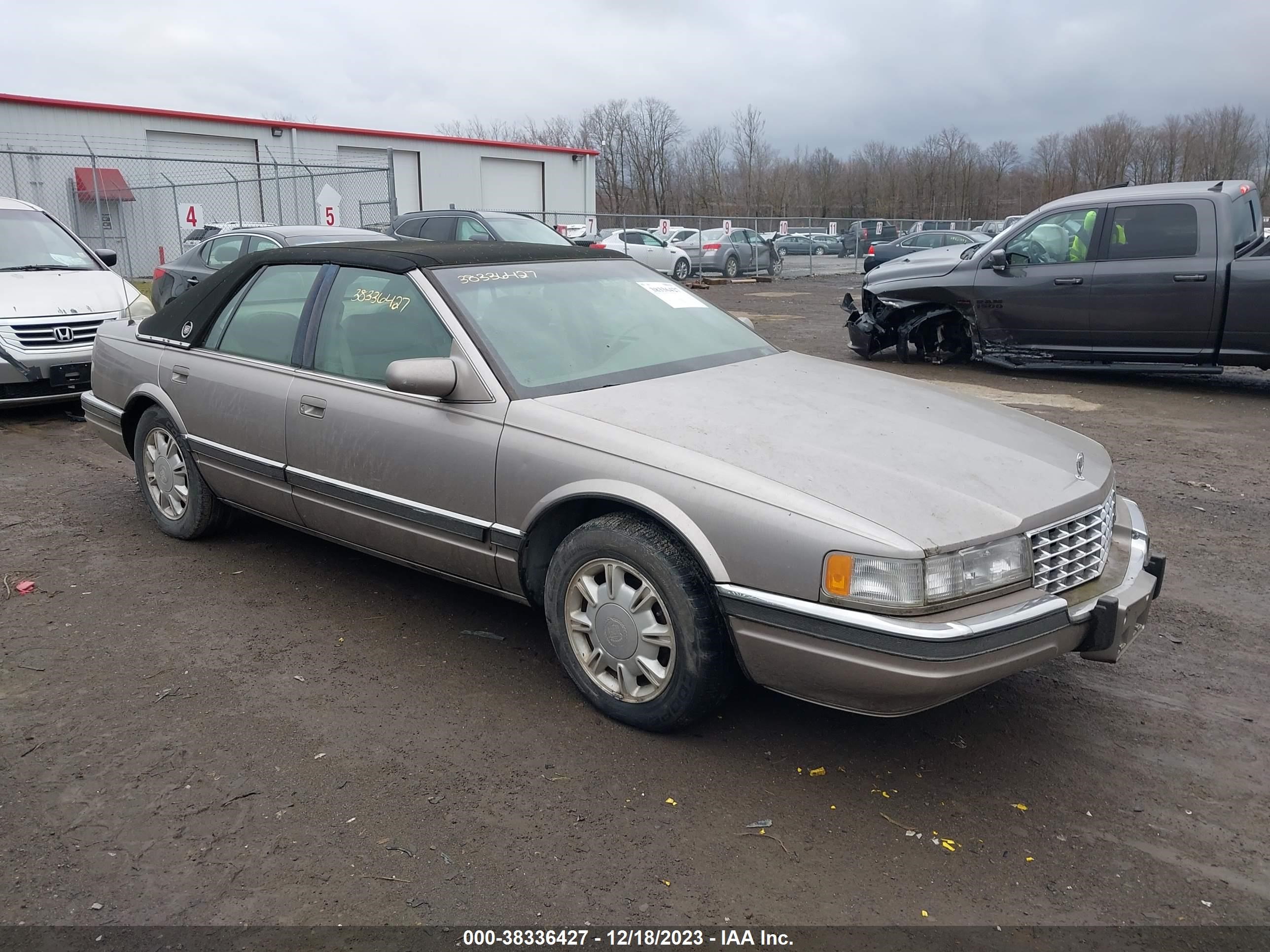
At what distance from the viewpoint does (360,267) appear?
4379 millimetres

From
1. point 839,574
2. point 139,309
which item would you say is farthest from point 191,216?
point 839,574

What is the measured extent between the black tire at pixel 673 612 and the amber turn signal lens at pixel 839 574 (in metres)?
0.37

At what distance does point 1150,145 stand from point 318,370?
60996 mm

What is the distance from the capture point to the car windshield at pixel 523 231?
14.8 m

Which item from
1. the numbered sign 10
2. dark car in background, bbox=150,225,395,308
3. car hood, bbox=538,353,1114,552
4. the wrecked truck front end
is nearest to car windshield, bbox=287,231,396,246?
dark car in background, bbox=150,225,395,308

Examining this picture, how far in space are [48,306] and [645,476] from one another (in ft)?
22.9

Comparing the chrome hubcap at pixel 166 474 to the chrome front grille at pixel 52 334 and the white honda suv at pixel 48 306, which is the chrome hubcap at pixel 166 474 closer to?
the white honda suv at pixel 48 306

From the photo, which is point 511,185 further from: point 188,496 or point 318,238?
point 188,496

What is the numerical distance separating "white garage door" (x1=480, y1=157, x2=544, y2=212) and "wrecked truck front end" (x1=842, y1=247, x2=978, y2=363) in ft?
84.4

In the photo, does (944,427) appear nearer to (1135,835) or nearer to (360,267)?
(1135,835)

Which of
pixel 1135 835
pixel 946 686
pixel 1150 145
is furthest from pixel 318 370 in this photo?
pixel 1150 145

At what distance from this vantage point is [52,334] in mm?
8117

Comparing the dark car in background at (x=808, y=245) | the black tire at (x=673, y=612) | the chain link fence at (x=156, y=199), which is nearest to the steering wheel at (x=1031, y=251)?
the black tire at (x=673, y=612)

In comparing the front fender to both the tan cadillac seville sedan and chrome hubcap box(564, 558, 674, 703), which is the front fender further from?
chrome hubcap box(564, 558, 674, 703)
